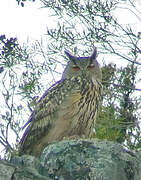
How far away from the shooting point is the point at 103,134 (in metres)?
6.85

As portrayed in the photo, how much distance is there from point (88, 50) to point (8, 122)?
191cm

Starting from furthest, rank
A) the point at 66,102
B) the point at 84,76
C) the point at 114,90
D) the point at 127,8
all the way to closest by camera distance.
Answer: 1. the point at 127,8
2. the point at 114,90
3. the point at 84,76
4. the point at 66,102

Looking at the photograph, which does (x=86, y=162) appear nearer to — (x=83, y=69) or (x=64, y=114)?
(x=64, y=114)

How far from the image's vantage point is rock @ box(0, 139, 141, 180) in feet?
11.0

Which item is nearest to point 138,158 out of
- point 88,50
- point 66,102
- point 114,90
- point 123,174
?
point 123,174

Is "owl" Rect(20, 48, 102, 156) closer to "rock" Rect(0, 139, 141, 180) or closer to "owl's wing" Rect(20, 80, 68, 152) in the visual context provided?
"owl's wing" Rect(20, 80, 68, 152)

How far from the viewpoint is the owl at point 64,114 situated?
547 centimetres

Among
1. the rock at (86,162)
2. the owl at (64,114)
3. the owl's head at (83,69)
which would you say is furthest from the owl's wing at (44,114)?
the rock at (86,162)

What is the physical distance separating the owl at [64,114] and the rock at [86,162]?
6.00 feet

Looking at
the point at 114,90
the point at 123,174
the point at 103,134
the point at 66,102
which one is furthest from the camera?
the point at 114,90

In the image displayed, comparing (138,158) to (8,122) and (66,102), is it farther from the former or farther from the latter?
(8,122)

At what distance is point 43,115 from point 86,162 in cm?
231

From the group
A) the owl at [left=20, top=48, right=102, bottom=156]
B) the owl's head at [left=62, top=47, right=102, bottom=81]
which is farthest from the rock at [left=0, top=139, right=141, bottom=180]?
the owl's head at [left=62, top=47, right=102, bottom=81]

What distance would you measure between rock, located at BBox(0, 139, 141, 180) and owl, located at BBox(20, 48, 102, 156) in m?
1.83
